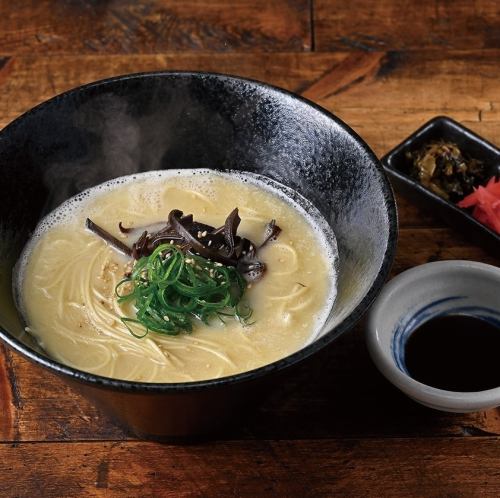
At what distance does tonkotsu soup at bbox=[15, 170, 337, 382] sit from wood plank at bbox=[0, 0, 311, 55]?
3.54 feet

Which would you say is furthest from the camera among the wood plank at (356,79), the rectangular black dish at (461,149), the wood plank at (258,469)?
the wood plank at (356,79)

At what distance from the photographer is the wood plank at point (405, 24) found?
381cm

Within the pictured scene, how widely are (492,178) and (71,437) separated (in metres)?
1.69

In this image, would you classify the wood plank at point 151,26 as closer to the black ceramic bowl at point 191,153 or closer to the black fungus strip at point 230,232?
the black ceramic bowl at point 191,153

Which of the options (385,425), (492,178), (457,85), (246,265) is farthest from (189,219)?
(457,85)

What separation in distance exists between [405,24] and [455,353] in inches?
73.7

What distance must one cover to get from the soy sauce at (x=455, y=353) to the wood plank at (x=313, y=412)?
0.12 meters

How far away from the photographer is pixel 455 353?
255cm

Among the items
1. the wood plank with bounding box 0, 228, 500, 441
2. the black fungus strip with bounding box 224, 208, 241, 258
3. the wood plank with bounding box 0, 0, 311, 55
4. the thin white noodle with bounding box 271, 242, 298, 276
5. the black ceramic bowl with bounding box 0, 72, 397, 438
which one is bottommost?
the wood plank with bounding box 0, 228, 500, 441

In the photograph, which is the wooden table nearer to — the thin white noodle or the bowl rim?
the thin white noodle

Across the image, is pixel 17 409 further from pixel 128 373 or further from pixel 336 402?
pixel 336 402

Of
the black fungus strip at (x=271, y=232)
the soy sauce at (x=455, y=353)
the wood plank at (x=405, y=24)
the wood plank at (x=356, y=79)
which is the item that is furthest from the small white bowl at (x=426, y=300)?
the wood plank at (x=405, y=24)

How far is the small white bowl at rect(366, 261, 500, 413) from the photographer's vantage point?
2520 mm

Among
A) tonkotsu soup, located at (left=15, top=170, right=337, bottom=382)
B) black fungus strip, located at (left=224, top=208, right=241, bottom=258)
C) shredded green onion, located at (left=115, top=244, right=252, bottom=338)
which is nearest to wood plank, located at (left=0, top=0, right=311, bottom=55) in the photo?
tonkotsu soup, located at (left=15, top=170, right=337, bottom=382)
